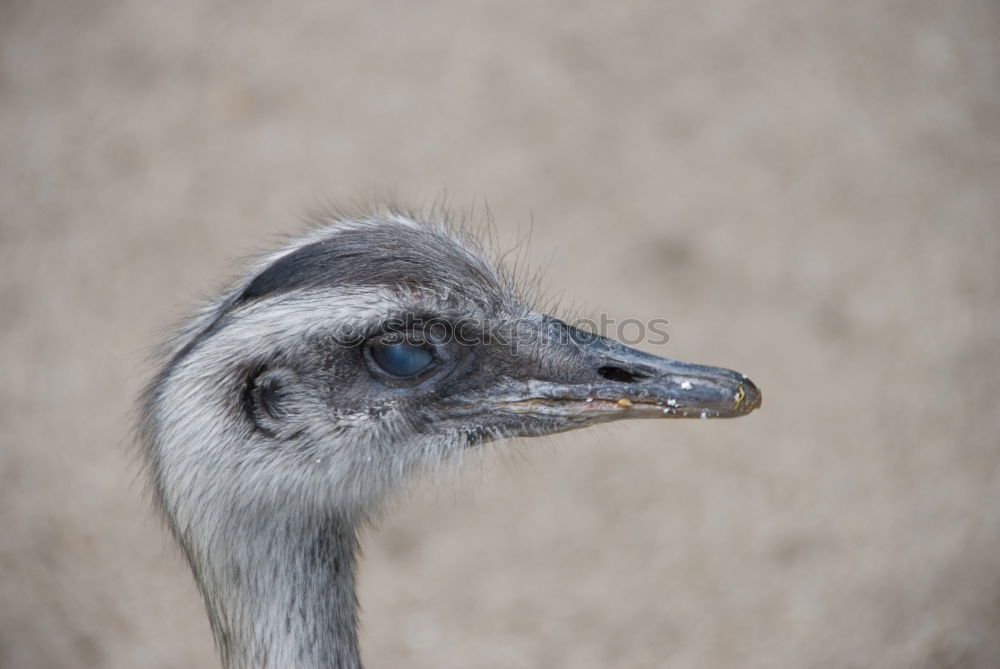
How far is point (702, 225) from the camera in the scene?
512 centimetres

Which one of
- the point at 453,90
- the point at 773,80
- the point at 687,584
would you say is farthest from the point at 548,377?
the point at 773,80

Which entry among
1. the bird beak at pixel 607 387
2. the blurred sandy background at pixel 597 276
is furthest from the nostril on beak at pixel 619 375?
the blurred sandy background at pixel 597 276

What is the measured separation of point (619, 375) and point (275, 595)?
81 cm

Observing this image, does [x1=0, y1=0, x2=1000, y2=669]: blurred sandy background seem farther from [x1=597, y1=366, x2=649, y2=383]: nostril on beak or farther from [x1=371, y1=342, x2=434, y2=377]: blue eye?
[x1=371, y1=342, x2=434, y2=377]: blue eye

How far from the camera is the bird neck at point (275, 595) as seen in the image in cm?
204

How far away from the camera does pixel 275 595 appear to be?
204cm

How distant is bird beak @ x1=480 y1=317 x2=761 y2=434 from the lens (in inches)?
83.4

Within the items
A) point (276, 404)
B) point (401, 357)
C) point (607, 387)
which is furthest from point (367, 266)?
point (607, 387)

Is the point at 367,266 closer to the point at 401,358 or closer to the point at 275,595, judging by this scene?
the point at 401,358

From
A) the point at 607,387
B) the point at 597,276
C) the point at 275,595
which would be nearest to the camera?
the point at 275,595

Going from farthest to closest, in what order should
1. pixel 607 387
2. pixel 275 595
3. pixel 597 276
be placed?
pixel 597 276
pixel 607 387
pixel 275 595

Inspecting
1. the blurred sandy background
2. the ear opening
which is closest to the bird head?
the ear opening

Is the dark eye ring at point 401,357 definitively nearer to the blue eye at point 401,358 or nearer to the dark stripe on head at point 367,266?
the blue eye at point 401,358

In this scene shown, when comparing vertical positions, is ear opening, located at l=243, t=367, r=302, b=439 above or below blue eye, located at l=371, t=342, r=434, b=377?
below
